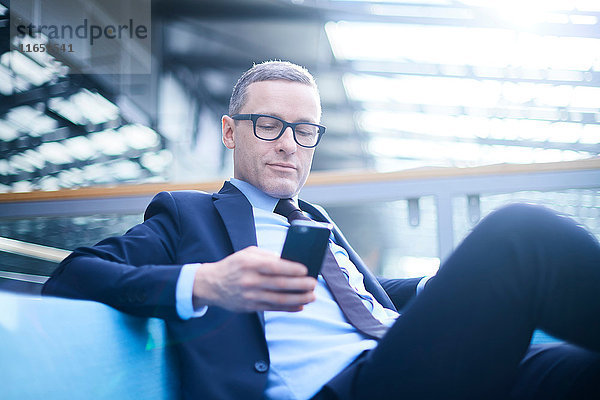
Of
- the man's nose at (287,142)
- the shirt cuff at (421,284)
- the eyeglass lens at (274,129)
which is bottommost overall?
the shirt cuff at (421,284)

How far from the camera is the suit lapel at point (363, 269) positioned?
1514 millimetres

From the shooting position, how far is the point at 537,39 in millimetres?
9398

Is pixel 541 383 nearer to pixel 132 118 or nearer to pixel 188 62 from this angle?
pixel 132 118

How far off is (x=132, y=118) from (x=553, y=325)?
31.2 feet

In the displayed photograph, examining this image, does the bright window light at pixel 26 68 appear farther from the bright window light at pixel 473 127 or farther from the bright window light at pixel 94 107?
the bright window light at pixel 473 127

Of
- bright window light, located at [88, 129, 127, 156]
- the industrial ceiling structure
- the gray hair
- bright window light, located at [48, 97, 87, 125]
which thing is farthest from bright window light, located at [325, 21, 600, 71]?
the gray hair

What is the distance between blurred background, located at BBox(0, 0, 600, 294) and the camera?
99.3 inches

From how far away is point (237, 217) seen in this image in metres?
1.36

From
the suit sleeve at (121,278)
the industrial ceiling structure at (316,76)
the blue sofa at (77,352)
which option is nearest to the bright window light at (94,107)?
the industrial ceiling structure at (316,76)

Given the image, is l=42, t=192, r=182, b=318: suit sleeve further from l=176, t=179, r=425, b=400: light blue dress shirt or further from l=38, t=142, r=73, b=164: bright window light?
l=38, t=142, r=73, b=164: bright window light

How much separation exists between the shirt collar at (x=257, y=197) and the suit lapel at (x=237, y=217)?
45 mm

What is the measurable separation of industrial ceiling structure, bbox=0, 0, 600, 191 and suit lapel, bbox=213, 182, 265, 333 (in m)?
5.81

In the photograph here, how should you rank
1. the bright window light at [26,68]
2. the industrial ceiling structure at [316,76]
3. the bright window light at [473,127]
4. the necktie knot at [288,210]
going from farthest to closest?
the bright window light at [473,127] < the industrial ceiling structure at [316,76] < the bright window light at [26,68] < the necktie knot at [288,210]

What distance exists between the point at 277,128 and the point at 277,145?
0.19 feet
